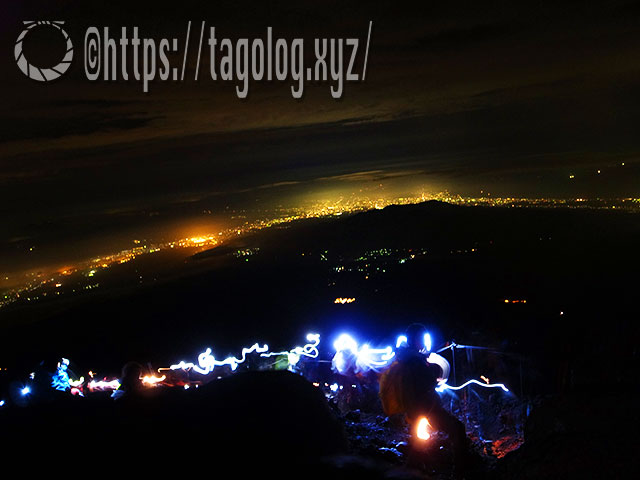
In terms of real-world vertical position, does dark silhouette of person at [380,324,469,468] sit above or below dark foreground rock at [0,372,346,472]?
below

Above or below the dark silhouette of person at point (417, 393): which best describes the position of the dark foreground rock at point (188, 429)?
above

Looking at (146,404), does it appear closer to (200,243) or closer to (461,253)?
(461,253)

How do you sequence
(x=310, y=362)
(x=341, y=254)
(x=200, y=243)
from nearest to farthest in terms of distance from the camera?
(x=310, y=362) → (x=341, y=254) → (x=200, y=243)

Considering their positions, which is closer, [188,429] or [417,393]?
[188,429]

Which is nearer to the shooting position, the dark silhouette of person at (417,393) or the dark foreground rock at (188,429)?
the dark foreground rock at (188,429)

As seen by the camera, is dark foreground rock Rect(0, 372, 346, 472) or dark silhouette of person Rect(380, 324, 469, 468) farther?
dark silhouette of person Rect(380, 324, 469, 468)

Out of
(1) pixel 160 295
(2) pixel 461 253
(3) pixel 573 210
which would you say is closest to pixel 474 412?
(2) pixel 461 253

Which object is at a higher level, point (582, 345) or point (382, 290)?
point (582, 345)

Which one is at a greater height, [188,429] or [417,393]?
[188,429]
